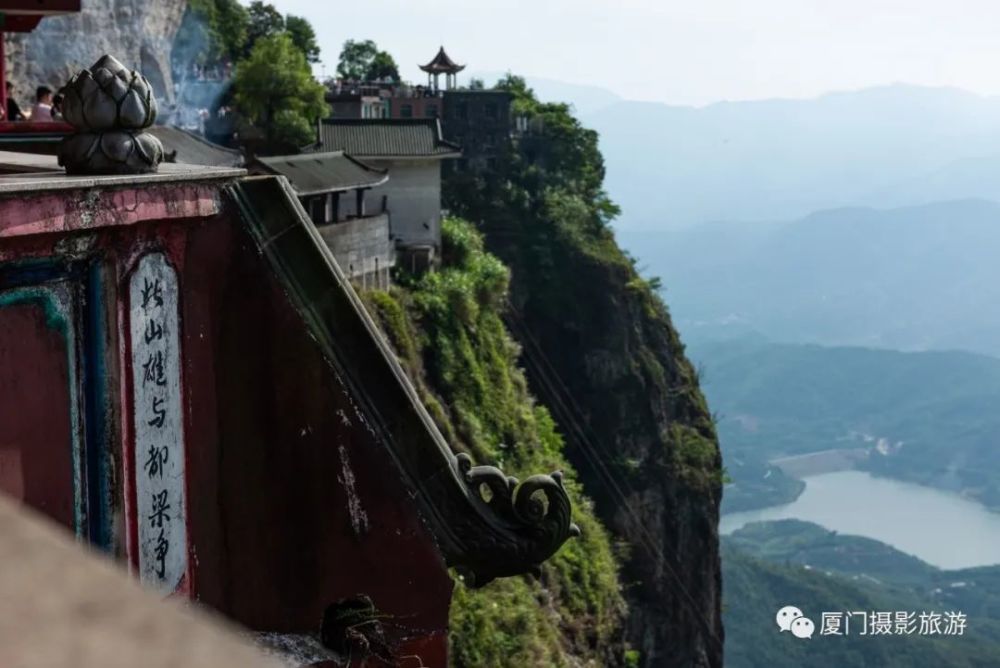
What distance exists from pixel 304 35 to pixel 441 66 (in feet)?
18.4

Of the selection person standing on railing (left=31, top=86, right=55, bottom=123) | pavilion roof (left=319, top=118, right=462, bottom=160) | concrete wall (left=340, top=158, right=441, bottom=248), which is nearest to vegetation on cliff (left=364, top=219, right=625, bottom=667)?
concrete wall (left=340, top=158, right=441, bottom=248)

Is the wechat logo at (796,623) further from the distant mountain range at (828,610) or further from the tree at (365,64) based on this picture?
the tree at (365,64)

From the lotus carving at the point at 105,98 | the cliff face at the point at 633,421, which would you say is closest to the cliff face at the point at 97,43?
the cliff face at the point at 633,421

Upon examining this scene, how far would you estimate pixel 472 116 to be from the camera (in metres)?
48.7

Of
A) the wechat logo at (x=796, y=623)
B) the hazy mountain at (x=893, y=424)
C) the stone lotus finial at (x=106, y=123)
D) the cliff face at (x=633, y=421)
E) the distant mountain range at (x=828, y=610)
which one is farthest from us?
the hazy mountain at (x=893, y=424)

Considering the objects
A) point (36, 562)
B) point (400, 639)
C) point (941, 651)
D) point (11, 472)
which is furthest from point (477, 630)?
point (941, 651)

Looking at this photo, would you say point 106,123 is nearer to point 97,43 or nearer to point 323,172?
point 323,172

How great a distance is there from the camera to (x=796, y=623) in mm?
64375

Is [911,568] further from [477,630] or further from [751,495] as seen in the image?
[477,630]

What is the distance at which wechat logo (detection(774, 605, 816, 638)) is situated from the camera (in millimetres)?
62694

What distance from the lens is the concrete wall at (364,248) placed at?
25.1 metres

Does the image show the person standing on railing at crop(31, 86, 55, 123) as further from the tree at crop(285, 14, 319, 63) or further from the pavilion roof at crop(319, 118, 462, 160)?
the tree at crop(285, 14, 319, 63)

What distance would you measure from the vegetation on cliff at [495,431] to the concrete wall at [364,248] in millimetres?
555

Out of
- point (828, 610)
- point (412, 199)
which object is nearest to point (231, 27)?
point (412, 199)
